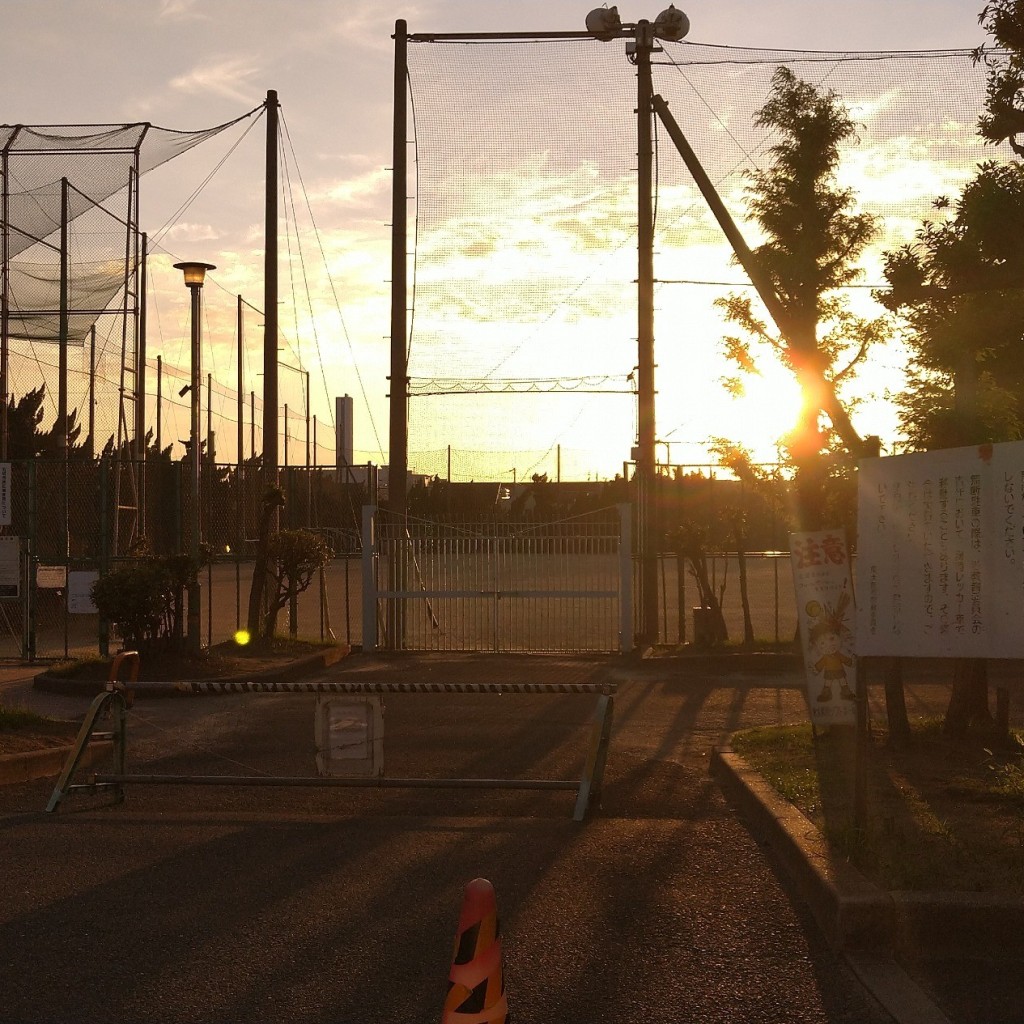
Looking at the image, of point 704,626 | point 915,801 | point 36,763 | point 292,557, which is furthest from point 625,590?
point 915,801

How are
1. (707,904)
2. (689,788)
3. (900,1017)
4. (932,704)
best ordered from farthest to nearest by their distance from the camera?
(932,704) → (689,788) → (707,904) → (900,1017)

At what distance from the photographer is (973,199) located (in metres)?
8.27

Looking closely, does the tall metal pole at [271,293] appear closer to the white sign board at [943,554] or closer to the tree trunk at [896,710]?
the tree trunk at [896,710]

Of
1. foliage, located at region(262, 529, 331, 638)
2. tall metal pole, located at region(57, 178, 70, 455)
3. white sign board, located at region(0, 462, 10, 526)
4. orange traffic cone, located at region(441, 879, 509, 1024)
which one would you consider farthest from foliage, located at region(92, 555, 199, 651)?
orange traffic cone, located at region(441, 879, 509, 1024)

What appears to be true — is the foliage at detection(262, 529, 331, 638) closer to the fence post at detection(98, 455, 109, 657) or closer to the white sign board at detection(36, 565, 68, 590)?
the fence post at detection(98, 455, 109, 657)

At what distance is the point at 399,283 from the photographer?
21.1 meters

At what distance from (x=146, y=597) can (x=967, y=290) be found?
10716mm

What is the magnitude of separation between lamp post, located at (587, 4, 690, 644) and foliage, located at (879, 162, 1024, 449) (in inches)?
382

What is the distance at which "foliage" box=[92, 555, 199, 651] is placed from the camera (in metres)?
16.2

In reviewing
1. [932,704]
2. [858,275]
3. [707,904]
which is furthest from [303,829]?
[858,275]

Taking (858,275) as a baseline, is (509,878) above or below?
below

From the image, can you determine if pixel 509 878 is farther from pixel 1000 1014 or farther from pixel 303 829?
pixel 1000 1014

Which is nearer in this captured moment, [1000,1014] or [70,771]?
[1000,1014]

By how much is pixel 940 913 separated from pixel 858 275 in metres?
16.5
